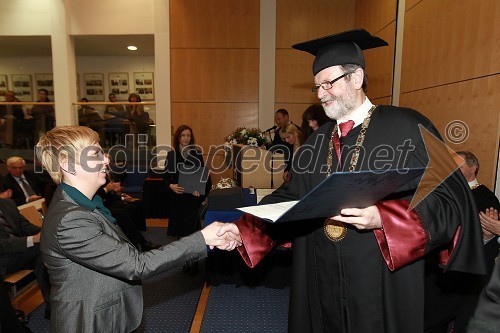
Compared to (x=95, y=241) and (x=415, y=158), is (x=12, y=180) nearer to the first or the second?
(x=95, y=241)

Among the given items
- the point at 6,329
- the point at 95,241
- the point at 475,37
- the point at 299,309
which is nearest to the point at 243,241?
the point at 299,309

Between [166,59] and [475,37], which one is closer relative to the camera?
[475,37]

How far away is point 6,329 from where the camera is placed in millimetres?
2396

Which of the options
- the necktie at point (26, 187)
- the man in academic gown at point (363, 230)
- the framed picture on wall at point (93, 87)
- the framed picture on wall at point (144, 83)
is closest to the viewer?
the man in academic gown at point (363, 230)

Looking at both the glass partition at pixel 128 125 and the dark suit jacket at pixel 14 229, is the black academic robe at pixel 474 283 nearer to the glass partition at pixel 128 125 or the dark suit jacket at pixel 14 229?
the dark suit jacket at pixel 14 229

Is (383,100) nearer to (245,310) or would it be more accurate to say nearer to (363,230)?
(245,310)

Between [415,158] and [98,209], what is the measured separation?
5.03 feet

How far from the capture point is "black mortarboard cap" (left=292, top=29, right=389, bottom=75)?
5.89ft

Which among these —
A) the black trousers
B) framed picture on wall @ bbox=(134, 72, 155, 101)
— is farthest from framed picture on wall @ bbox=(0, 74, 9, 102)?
the black trousers

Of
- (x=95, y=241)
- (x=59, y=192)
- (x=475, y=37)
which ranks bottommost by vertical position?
(x=95, y=241)

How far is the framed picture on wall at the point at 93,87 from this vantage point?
1323 centimetres

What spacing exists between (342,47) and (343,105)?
319mm

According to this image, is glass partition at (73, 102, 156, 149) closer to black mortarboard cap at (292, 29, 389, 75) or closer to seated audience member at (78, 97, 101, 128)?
seated audience member at (78, 97, 101, 128)

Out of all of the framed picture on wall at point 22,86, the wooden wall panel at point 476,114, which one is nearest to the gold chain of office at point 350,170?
the wooden wall panel at point 476,114
